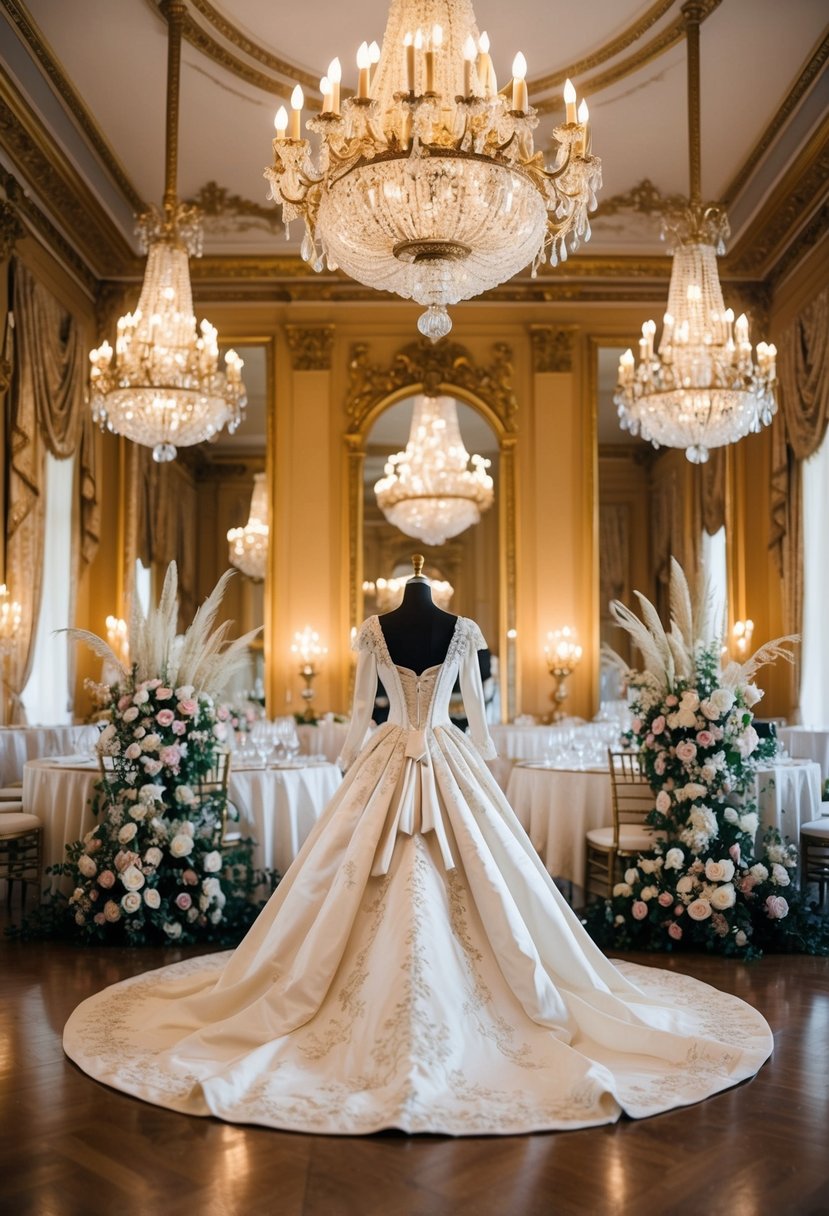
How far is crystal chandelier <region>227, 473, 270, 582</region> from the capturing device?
1038cm

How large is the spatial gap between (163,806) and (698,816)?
2.75m

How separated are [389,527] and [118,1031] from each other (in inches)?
259

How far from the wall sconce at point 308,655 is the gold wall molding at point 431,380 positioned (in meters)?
1.96

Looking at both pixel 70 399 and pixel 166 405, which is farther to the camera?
pixel 70 399

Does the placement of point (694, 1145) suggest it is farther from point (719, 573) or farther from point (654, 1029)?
point (719, 573)

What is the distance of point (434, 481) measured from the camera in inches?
404

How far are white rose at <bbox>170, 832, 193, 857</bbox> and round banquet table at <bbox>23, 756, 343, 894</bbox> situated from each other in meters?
0.53

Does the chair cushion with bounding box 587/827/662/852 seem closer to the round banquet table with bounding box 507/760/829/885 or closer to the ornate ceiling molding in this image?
the round banquet table with bounding box 507/760/829/885

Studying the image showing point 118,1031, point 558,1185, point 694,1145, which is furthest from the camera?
point 118,1031

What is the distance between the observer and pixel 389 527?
33.7 feet

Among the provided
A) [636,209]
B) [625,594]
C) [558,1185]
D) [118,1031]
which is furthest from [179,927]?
[636,209]

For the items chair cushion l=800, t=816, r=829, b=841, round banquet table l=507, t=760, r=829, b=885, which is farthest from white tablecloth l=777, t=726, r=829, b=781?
chair cushion l=800, t=816, r=829, b=841

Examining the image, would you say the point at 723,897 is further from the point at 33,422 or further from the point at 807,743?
the point at 33,422

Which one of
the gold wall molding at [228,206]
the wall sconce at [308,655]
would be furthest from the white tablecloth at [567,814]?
the gold wall molding at [228,206]
